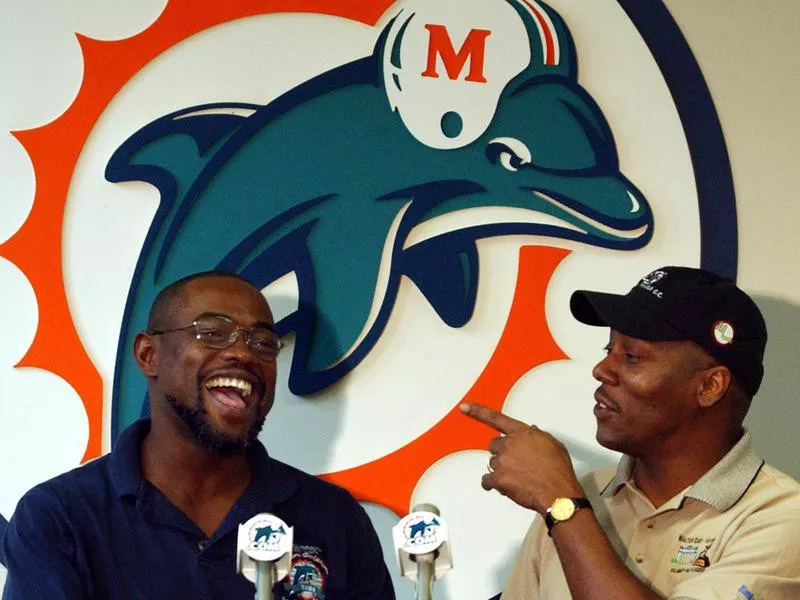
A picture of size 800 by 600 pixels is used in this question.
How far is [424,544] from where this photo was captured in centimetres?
151

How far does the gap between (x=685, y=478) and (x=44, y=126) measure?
136 cm

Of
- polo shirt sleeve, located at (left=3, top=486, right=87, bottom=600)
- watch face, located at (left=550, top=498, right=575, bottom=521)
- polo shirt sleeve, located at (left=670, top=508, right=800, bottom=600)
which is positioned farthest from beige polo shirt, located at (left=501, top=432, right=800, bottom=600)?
polo shirt sleeve, located at (left=3, top=486, right=87, bottom=600)

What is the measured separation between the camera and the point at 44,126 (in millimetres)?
2393

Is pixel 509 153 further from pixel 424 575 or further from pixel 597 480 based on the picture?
pixel 424 575

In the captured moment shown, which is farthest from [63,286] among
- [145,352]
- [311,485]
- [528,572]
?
[528,572]

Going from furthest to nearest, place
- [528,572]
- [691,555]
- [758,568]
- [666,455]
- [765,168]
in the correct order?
[765,168]
[528,572]
[666,455]
[691,555]
[758,568]

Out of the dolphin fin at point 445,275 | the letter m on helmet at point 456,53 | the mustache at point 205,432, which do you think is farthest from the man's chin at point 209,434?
the letter m on helmet at point 456,53

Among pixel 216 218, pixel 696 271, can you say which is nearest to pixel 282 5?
pixel 216 218

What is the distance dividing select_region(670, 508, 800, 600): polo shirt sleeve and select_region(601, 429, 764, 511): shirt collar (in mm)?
72

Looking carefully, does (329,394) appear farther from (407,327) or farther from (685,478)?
(685,478)

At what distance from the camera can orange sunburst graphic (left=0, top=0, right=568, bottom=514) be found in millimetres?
2383

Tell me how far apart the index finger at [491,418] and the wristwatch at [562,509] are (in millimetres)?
164

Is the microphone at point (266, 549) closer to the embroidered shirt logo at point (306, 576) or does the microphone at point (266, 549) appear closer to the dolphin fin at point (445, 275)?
the embroidered shirt logo at point (306, 576)

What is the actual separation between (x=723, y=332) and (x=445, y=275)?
2.05ft
